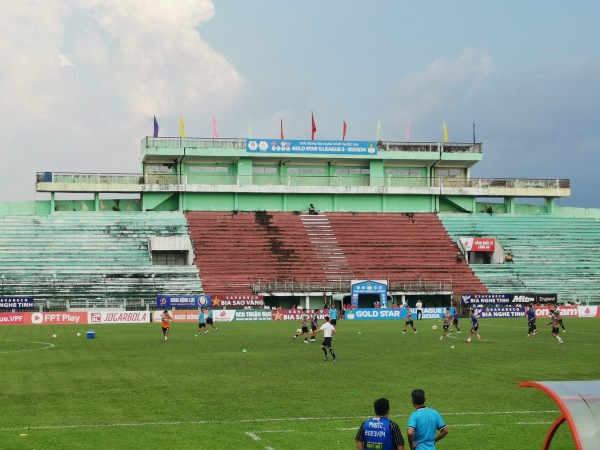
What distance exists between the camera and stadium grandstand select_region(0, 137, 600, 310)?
83.1m

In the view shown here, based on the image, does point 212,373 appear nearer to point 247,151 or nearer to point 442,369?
point 442,369

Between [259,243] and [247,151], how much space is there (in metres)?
12.3

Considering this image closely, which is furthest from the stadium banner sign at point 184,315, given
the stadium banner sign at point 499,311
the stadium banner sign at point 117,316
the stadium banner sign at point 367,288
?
the stadium banner sign at point 499,311

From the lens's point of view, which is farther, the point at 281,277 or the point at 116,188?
the point at 116,188

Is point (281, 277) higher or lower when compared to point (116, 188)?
lower

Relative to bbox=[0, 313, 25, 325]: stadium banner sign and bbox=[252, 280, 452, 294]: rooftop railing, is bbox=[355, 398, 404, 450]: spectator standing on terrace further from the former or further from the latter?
bbox=[252, 280, 452, 294]: rooftop railing

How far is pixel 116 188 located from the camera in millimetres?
95062

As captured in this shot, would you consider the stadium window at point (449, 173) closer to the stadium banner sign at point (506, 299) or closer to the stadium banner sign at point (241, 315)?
the stadium banner sign at point (506, 299)

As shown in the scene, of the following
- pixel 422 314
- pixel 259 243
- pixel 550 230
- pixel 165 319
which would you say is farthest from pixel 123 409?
pixel 550 230

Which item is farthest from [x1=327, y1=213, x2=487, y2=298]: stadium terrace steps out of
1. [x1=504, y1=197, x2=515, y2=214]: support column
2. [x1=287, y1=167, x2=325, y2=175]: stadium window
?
[x1=504, y1=197, x2=515, y2=214]: support column

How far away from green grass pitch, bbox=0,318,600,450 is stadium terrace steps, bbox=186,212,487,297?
116 ft

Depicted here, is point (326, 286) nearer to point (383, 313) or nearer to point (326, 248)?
point (383, 313)

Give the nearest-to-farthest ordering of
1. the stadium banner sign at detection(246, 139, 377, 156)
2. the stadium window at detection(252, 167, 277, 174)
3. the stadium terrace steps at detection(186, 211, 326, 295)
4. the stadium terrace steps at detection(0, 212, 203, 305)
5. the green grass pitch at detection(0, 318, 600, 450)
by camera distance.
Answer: the green grass pitch at detection(0, 318, 600, 450)
the stadium terrace steps at detection(0, 212, 203, 305)
the stadium terrace steps at detection(186, 211, 326, 295)
the stadium banner sign at detection(246, 139, 377, 156)
the stadium window at detection(252, 167, 277, 174)

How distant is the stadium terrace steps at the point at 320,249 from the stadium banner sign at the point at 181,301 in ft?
15.3
